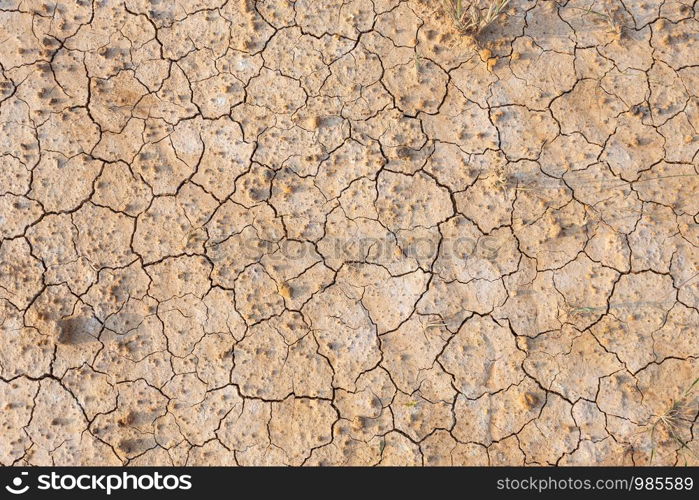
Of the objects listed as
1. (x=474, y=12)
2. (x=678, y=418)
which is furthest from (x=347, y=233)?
(x=678, y=418)

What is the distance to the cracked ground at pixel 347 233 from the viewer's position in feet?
10.5

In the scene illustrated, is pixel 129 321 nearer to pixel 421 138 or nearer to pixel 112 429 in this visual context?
pixel 112 429

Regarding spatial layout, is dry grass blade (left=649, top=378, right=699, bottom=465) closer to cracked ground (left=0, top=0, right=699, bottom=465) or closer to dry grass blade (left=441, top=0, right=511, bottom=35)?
cracked ground (left=0, top=0, right=699, bottom=465)

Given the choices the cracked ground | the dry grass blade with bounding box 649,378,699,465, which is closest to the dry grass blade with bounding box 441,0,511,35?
the cracked ground

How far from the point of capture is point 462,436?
318 cm

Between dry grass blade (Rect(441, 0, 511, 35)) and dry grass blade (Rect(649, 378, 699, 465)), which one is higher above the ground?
dry grass blade (Rect(441, 0, 511, 35))

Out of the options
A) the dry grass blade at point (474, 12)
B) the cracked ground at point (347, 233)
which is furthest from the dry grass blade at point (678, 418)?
the dry grass blade at point (474, 12)

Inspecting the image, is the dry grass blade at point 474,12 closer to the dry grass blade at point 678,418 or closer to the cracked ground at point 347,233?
the cracked ground at point 347,233

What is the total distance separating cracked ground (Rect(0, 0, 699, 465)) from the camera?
3191mm

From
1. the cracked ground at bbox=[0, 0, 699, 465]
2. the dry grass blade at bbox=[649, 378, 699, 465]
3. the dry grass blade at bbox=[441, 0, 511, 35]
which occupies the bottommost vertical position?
the dry grass blade at bbox=[649, 378, 699, 465]
